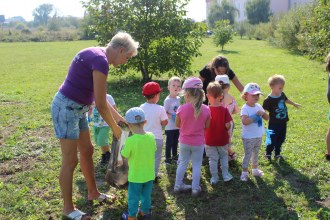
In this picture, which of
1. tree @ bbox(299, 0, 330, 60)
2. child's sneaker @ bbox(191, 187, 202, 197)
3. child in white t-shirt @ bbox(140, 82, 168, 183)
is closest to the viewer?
child's sneaker @ bbox(191, 187, 202, 197)

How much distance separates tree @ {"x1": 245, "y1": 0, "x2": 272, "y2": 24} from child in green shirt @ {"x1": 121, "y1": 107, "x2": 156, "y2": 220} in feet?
218

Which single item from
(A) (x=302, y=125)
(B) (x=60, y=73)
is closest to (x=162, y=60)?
(A) (x=302, y=125)

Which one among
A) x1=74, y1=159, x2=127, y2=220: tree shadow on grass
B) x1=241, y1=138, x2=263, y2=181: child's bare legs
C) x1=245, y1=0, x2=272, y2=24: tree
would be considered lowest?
x1=74, y1=159, x2=127, y2=220: tree shadow on grass

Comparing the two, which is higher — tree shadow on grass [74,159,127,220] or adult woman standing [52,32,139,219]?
adult woman standing [52,32,139,219]

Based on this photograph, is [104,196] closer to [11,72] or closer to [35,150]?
[35,150]

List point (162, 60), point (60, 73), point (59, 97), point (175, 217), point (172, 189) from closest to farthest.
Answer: point (59, 97) < point (175, 217) < point (172, 189) < point (162, 60) < point (60, 73)

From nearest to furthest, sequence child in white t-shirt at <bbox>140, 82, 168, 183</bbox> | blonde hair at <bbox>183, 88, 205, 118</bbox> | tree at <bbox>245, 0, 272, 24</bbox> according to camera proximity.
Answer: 1. blonde hair at <bbox>183, 88, 205, 118</bbox>
2. child in white t-shirt at <bbox>140, 82, 168, 183</bbox>
3. tree at <bbox>245, 0, 272, 24</bbox>

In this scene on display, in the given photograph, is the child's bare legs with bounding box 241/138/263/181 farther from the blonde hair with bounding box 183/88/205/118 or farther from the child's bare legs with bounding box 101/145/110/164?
the child's bare legs with bounding box 101/145/110/164

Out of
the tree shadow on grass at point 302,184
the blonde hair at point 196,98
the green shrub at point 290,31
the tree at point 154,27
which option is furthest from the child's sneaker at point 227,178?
the green shrub at point 290,31

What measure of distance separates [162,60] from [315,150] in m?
7.16

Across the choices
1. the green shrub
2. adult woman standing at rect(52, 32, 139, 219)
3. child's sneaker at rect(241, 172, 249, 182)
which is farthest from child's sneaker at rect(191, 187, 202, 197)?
the green shrub

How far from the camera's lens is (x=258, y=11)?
65.2 meters

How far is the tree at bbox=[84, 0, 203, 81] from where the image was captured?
1198 centimetres

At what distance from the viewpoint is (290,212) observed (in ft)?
12.5
